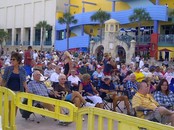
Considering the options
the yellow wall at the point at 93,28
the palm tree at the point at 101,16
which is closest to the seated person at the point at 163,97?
the palm tree at the point at 101,16

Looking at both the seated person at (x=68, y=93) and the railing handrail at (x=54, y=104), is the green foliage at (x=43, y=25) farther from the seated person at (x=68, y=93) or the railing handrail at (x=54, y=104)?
the railing handrail at (x=54, y=104)

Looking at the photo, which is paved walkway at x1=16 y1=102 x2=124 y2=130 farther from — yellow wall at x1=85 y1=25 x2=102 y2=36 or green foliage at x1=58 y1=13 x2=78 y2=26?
yellow wall at x1=85 y1=25 x2=102 y2=36

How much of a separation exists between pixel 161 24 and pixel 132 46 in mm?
6232

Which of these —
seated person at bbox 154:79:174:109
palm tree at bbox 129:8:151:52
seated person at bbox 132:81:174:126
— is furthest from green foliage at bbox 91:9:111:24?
seated person at bbox 132:81:174:126

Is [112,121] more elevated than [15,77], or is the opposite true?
[15,77]

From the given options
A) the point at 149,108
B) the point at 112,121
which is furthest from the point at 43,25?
the point at 112,121

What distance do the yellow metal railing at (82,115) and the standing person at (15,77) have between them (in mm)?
381

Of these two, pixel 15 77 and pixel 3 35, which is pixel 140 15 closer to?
pixel 3 35

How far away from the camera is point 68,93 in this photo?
27.6ft

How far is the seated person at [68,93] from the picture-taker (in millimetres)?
7625

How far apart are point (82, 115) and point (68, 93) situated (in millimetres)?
3654

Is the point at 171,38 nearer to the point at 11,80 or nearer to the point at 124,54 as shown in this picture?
the point at 124,54

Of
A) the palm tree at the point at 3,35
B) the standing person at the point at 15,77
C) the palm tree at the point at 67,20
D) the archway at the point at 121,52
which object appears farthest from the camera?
the palm tree at the point at 3,35

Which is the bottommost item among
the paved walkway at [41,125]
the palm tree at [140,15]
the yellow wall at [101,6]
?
the paved walkway at [41,125]
